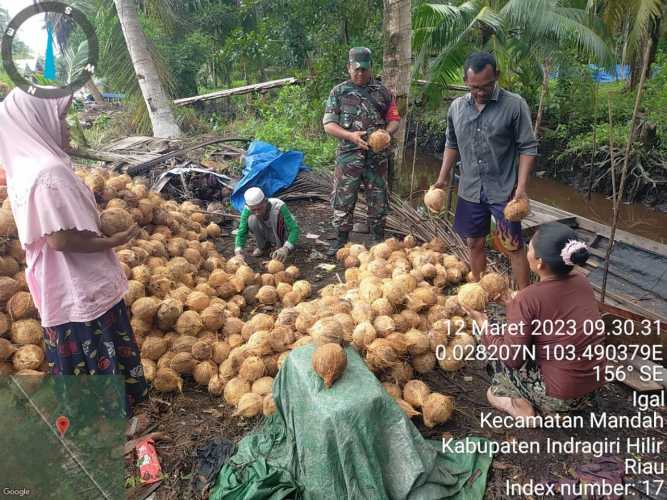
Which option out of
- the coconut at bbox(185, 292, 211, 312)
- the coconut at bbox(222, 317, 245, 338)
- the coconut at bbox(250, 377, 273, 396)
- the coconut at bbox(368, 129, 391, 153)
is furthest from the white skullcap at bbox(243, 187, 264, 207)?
the coconut at bbox(250, 377, 273, 396)

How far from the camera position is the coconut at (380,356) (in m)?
2.92

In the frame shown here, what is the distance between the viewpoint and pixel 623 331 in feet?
11.3

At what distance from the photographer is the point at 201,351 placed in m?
3.38

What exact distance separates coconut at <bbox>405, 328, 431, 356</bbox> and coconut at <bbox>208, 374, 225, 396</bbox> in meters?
1.31

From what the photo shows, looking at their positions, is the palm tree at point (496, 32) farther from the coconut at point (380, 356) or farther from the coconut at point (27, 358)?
the coconut at point (27, 358)

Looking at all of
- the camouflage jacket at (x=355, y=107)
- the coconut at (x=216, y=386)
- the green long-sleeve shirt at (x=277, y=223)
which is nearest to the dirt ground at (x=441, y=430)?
the coconut at (x=216, y=386)

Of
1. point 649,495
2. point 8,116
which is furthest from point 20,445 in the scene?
point 649,495

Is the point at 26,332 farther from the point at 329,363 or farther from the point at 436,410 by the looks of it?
the point at 436,410

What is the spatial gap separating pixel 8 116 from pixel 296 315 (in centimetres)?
211

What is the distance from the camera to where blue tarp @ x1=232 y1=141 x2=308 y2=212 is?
6.81 metres

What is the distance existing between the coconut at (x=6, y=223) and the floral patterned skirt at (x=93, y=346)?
60.8 inches

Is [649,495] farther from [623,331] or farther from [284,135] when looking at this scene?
[284,135]

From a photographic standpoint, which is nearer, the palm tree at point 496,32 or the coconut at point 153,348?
the coconut at point 153,348

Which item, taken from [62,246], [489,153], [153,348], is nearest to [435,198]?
[489,153]
